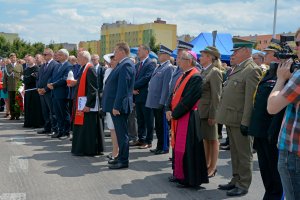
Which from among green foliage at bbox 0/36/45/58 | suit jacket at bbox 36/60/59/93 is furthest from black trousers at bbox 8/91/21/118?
green foliage at bbox 0/36/45/58

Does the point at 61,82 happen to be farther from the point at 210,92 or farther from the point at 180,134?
the point at 180,134

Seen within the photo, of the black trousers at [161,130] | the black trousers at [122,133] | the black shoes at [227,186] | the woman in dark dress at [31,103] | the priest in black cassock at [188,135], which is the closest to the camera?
the priest in black cassock at [188,135]

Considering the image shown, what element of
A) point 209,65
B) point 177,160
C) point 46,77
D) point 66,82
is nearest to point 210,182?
point 177,160

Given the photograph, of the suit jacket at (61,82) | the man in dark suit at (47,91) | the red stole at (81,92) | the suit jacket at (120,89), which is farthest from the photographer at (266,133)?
the man in dark suit at (47,91)

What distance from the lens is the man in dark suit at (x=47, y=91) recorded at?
34.6ft

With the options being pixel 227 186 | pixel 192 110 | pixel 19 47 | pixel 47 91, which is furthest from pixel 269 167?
pixel 19 47

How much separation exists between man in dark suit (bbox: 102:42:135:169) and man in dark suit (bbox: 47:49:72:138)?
124 inches

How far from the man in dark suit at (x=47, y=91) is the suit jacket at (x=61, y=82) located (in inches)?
14.3

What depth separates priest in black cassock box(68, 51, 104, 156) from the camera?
7.93 metres

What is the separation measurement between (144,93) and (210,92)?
3017mm

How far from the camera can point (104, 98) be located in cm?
714

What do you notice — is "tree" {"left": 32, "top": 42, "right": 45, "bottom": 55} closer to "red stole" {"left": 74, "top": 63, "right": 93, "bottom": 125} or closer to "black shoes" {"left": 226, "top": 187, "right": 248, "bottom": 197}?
"red stole" {"left": 74, "top": 63, "right": 93, "bottom": 125}

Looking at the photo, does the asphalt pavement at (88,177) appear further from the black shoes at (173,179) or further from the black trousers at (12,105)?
the black trousers at (12,105)

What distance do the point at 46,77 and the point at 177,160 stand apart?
583cm
